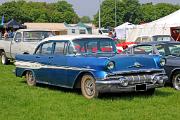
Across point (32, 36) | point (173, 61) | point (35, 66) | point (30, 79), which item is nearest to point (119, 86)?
point (173, 61)

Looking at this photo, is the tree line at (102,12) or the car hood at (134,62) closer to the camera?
the car hood at (134,62)

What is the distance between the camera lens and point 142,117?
7.95 metres

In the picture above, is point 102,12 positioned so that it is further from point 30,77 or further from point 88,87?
point 88,87

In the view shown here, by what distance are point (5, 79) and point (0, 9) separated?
9126 cm

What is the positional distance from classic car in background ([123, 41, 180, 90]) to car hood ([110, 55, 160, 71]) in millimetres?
1343

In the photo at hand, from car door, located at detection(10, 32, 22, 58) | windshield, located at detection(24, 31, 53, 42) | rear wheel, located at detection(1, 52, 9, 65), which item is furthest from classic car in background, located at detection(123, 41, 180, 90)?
rear wheel, located at detection(1, 52, 9, 65)

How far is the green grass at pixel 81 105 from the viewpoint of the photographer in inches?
320

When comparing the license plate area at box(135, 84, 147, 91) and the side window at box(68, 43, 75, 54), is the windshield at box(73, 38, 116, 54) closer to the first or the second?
the side window at box(68, 43, 75, 54)

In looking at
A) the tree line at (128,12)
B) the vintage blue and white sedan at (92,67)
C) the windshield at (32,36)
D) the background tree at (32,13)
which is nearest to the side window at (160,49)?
the vintage blue and white sedan at (92,67)

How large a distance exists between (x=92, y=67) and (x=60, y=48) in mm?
1736

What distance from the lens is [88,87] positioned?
1009 centimetres

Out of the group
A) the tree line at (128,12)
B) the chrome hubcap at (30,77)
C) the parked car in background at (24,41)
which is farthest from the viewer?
the tree line at (128,12)

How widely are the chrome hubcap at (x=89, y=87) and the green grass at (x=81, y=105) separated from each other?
205 millimetres

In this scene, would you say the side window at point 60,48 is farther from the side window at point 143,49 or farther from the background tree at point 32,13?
the background tree at point 32,13
